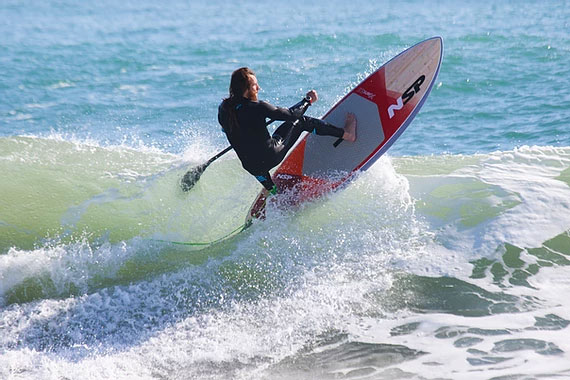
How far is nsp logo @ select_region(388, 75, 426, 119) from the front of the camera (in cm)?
638

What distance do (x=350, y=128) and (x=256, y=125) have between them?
4.32ft

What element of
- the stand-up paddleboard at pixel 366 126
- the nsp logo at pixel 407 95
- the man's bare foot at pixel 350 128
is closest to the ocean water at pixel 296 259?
the stand-up paddleboard at pixel 366 126

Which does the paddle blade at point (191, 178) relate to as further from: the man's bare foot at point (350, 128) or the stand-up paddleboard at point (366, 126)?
the man's bare foot at point (350, 128)

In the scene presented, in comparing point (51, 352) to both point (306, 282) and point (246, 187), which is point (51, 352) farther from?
point (246, 187)

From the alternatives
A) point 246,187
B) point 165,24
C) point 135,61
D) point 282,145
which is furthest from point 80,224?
point 165,24

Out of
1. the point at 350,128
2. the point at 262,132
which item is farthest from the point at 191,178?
the point at 350,128

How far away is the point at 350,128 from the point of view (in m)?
6.41

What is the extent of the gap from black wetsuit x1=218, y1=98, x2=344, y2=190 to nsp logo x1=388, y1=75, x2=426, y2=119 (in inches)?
29.1

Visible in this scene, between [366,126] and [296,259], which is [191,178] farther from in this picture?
[366,126]

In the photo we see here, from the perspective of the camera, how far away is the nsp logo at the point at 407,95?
251 inches

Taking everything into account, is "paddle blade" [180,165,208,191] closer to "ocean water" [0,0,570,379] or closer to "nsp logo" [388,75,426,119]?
"ocean water" [0,0,570,379]

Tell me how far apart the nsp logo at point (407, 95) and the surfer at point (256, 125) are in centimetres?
67

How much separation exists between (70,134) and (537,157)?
688 centimetres

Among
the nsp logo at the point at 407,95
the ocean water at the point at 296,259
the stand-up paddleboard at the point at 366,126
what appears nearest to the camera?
the ocean water at the point at 296,259
